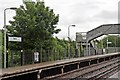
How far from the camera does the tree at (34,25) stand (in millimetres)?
39969

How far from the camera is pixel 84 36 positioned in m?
65.3

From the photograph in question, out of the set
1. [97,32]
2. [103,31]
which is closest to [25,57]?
[103,31]

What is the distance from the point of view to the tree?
131 ft

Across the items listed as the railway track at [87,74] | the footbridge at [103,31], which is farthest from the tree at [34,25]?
the footbridge at [103,31]

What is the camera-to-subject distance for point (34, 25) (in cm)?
4009

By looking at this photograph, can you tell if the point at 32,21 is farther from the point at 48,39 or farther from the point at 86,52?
the point at 86,52

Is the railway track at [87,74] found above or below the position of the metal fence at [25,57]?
below

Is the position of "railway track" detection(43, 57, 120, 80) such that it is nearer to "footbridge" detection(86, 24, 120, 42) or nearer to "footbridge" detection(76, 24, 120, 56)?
"footbridge" detection(76, 24, 120, 56)

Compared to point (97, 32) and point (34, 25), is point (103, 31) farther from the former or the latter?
point (34, 25)

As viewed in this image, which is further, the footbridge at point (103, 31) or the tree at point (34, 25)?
the footbridge at point (103, 31)

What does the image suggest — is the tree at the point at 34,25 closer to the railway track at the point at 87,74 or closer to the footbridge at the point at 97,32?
the railway track at the point at 87,74

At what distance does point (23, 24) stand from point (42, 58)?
836 cm

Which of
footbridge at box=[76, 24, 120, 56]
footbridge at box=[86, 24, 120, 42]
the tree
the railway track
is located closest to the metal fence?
the tree

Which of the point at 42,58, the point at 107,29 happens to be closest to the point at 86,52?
the point at 107,29
